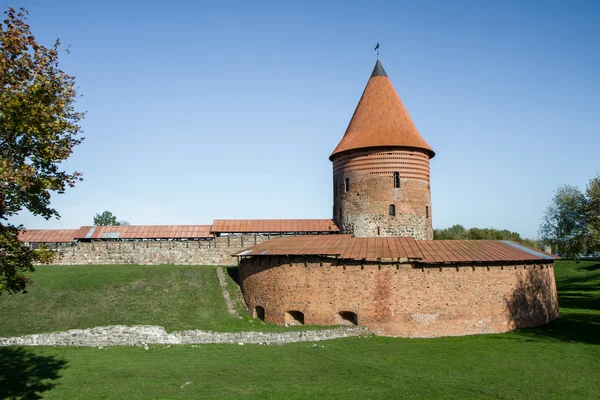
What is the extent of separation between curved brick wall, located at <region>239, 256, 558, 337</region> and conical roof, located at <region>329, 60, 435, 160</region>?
7.95 metres

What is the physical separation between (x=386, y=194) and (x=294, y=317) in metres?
8.04

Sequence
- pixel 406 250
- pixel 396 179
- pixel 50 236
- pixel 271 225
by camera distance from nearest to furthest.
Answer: pixel 406 250, pixel 396 179, pixel 271 225, pixel 50 236

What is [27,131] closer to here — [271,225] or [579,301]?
[271,225]

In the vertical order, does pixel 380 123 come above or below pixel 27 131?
above

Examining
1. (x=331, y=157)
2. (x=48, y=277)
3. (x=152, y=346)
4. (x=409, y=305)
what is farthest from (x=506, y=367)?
(x=48, y=277)

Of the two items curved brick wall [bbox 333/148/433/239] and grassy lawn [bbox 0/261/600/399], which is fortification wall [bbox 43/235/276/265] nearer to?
curved brick wall [bbox 333/148/433/239]

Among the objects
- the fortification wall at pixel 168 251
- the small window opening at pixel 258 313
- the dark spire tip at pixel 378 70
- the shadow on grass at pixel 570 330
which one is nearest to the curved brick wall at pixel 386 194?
the dark spire tip at pixel 378 70

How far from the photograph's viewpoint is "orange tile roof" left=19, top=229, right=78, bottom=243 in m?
27.2

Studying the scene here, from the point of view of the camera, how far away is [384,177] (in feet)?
78.1

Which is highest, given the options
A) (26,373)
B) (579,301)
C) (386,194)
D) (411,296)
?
(386,194)

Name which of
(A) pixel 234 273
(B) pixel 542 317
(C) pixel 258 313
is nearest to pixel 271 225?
(A) pixel 234 273

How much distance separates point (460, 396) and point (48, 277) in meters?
17.5

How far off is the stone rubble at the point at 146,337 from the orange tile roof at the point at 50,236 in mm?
13164

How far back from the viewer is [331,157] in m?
26.0
